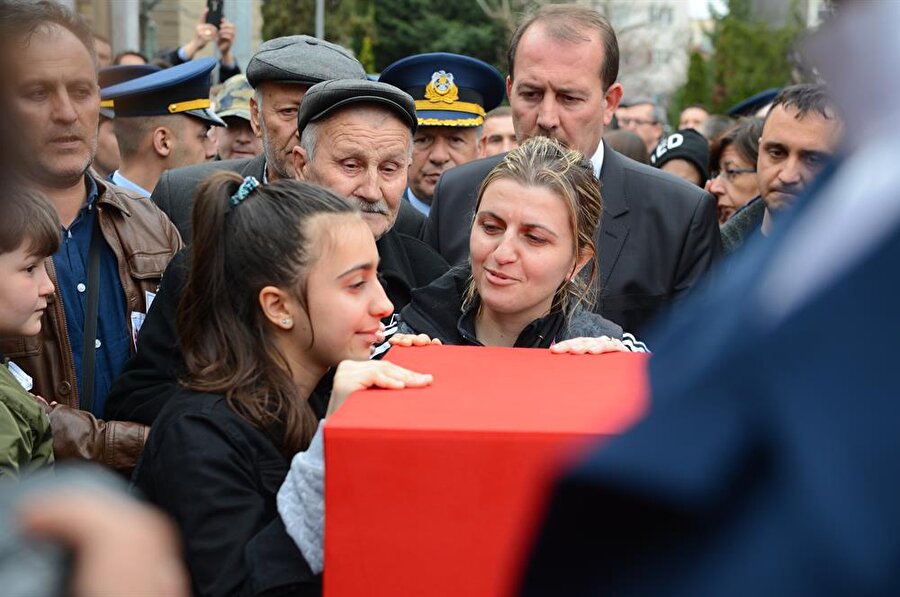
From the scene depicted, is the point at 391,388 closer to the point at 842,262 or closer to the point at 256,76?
the point at 842,262

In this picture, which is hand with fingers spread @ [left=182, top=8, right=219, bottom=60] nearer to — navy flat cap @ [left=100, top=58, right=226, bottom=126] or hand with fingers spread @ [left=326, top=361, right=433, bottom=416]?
navy flat cap @ [left=100, top=58, right=226, bottom=126]

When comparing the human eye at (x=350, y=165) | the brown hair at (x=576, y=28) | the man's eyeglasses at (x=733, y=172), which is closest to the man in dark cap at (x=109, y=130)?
the brown hair at (x=576, y=28)

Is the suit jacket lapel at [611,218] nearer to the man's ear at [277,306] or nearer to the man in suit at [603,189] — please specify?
the man in suit at [603,189]

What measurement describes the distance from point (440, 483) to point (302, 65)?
281 cm

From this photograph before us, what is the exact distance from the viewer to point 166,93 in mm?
5566

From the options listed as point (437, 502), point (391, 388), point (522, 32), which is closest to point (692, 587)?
point (437, 502)

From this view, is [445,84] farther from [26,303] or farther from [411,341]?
[411,341]

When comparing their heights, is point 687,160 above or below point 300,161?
below

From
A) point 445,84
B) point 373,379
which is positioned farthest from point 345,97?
point 445,84

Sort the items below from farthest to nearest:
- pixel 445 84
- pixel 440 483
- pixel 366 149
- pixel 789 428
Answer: pixel 445 84
pixel 366 149
pixel 440 483
pixel 789 428

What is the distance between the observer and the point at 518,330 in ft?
9.62

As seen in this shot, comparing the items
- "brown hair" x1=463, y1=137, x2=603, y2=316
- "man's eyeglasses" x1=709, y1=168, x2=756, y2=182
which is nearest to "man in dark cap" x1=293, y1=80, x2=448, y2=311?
"brown hair" x1=463, y1=137, x2=603, y2=316

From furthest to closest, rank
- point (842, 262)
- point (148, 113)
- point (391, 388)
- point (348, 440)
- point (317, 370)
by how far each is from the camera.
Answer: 1. point (148, 113)
2. point (317, 370)
3. point (391, 388)
4. point (348, 440)
5. point (842, 262)

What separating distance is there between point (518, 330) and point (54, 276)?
1.42 m
